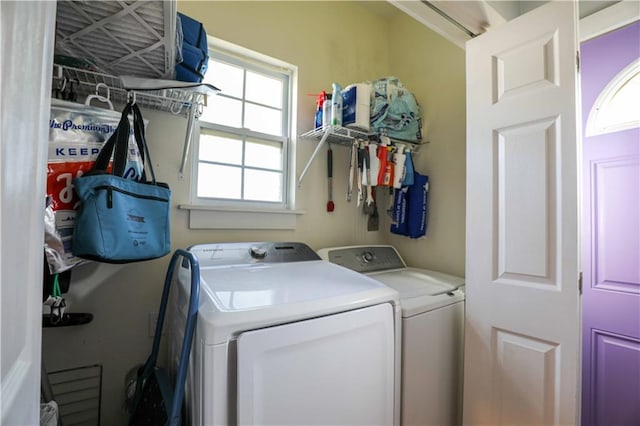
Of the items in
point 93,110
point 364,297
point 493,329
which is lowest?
point 493,329

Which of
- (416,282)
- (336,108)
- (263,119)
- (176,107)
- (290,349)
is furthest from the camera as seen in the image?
(263,119)

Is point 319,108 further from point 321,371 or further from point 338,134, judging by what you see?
point 321,371

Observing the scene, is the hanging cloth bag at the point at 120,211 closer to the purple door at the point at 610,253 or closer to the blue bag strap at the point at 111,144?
the blue bag strap at the point at 111,144

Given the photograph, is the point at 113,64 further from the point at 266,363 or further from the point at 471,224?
the point at 471,224

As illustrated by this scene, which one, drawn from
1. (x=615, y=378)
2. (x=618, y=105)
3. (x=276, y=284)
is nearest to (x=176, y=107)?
(x=276, y=284)

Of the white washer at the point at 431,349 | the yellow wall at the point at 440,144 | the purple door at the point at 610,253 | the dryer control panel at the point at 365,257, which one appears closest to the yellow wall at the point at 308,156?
the yellow wall at the point at 440,144

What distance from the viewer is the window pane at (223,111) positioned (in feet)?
6.03

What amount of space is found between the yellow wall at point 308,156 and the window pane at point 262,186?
0.16m

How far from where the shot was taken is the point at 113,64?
1258 millimetres

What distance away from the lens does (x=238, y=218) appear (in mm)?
1809

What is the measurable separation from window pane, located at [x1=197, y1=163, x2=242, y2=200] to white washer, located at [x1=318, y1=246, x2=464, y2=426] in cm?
109

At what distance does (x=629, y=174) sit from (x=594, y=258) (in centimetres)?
46

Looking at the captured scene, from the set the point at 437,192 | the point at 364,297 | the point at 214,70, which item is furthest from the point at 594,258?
the point at 214,70

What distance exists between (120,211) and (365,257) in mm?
1444
